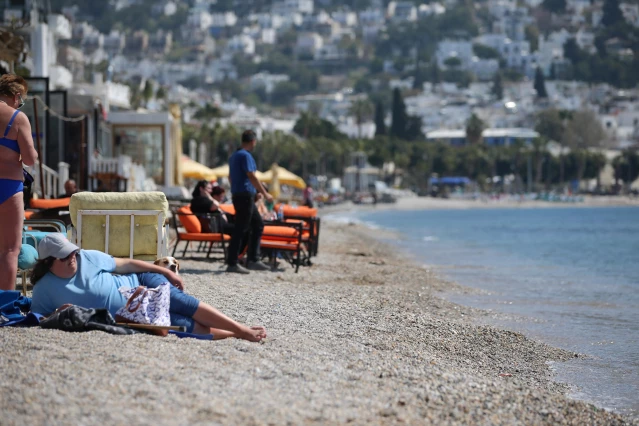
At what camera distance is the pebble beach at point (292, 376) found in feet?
17.3

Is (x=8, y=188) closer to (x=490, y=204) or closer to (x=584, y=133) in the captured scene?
(x=490, y=204)

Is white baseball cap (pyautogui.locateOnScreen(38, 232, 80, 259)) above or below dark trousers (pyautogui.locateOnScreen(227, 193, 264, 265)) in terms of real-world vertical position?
above

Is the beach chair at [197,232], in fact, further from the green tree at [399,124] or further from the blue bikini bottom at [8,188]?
the green tree at [399,124]

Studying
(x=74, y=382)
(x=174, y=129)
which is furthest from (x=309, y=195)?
(x=74, y=382)

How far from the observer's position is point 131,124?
32.2 m

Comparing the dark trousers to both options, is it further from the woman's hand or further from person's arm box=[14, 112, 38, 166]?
the woman's hand

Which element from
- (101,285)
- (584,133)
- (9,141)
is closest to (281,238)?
(9,141)

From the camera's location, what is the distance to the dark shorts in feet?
23.1

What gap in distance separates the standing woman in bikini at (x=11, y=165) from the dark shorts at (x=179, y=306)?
974mm

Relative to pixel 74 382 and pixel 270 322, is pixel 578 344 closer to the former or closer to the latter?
pixel 270 322

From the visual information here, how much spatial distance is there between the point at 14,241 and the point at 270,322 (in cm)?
189

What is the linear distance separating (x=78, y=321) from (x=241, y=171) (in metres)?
5.35

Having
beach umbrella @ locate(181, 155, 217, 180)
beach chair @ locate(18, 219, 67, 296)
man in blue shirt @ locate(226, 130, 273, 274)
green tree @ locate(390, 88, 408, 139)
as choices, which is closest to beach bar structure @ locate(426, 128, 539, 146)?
green tree @ locate(390, 88, 408, 139)

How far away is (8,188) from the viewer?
7.39 m
